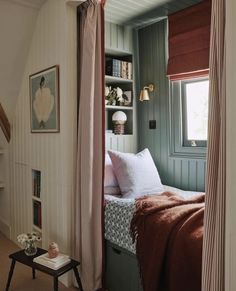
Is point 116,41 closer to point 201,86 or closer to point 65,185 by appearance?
point 201,86

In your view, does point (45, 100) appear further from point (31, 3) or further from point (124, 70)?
point (124, 70)

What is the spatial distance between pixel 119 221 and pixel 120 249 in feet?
0.74

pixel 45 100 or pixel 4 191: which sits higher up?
pixel 45 100

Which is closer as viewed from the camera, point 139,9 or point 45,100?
point 45,100

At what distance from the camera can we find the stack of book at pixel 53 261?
2.06m

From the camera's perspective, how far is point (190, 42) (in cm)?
273

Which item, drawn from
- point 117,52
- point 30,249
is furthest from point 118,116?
point 30,249

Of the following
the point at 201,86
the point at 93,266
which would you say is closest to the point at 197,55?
the point at 201,86

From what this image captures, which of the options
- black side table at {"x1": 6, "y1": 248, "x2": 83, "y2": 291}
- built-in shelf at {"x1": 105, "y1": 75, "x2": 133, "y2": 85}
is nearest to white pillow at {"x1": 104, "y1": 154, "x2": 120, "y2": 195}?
black side table at {"x1": 6, "y1": 248, "x2": 83, "y2": 291}

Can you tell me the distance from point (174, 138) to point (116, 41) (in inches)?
48.6

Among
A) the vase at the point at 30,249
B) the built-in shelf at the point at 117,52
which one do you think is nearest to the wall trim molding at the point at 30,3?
the built-in shelf at the point at 117,52

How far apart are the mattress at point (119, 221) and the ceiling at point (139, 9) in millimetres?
1808
